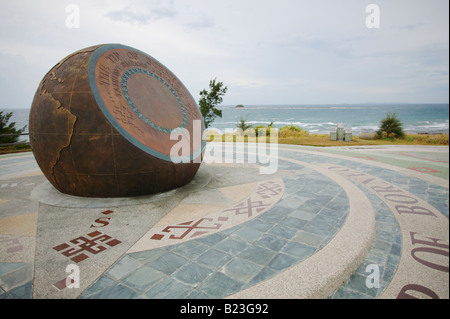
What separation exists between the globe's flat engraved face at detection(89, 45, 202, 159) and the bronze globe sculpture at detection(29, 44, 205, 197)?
2 centimetres

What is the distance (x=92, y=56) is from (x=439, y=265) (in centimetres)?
765

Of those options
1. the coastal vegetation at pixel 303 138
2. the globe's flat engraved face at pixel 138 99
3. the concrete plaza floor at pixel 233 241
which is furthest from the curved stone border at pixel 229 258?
the coastal vegetation at pixel 303 138

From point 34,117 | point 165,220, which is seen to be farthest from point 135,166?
point 34,117

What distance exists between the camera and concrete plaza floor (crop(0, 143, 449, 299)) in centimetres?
328

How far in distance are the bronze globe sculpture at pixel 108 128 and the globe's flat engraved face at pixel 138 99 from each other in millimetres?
20

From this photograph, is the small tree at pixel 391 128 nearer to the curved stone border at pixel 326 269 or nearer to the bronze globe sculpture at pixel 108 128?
the curved stone border at pixel 326 269

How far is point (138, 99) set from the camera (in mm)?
6137

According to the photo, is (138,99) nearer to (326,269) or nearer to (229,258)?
(229,258)

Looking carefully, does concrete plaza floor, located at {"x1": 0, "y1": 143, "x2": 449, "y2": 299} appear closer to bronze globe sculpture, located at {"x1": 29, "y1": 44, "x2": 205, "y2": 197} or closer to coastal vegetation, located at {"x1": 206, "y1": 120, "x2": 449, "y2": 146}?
bronze globe sculpture, located at {"x1": 29, "y1": 44, "x2": 205, "y2": 197}

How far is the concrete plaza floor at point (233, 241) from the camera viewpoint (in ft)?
10.8

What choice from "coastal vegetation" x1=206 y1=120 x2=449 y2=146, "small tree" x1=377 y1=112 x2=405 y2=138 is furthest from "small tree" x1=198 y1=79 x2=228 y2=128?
"small tree" x1=377 y1=112 x2=405 y2=138

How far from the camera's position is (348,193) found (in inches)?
271

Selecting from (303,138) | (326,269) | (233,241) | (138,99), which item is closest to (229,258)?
(233,241)

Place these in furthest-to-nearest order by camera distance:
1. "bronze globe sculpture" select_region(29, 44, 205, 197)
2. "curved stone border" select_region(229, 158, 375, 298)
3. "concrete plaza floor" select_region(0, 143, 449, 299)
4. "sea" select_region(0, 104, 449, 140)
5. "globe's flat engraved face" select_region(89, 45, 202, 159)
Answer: "sea" select_region(0, 104, 449, 140) → "globe's flat engraved face" select_region(89, 45, 202, 159) → "bronze globe sculpture" select_region(29, 44, 205, 197) → "concrete plaza floor" select_region(0, 143, 449, 299) → "curved stone border" select_region(229, 158, 375, 298)
